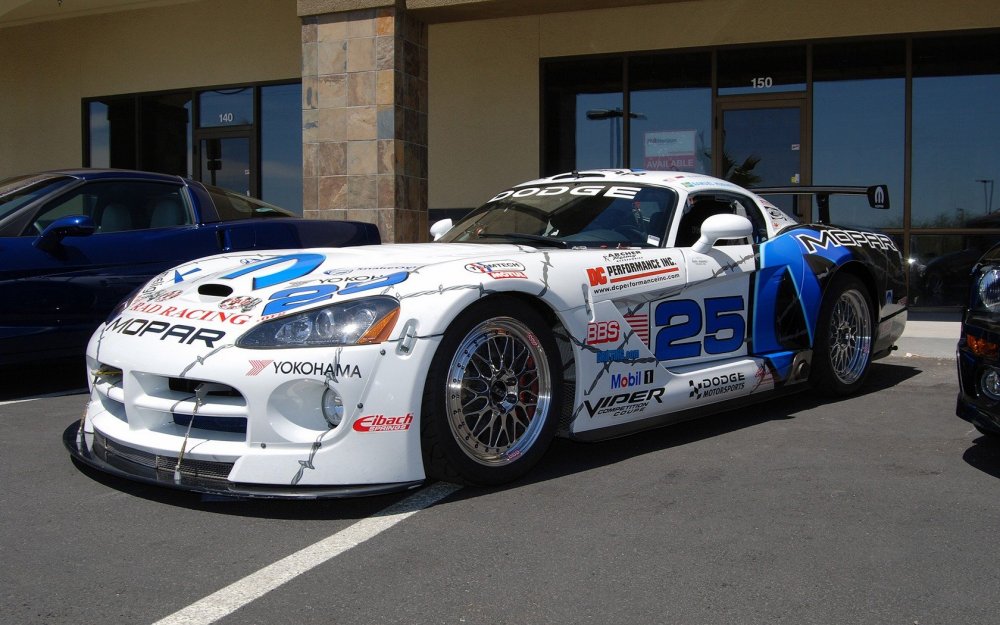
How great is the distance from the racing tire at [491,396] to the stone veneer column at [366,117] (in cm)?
607

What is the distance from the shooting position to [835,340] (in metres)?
5.60

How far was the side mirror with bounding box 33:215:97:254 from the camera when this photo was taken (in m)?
5.58

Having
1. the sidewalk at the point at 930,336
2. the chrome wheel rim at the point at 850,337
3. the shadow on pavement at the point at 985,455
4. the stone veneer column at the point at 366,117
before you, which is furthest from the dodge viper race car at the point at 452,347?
the stone veneer column at the point at 366,117

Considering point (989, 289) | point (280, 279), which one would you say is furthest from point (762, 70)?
point (280, 279)

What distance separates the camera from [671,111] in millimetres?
11516

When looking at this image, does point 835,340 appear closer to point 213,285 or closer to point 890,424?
point 890,424

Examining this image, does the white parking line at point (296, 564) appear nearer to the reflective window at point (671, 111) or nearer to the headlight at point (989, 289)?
the headlight at point (989, 289)

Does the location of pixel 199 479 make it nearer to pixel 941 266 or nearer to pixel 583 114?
pixel 583 114

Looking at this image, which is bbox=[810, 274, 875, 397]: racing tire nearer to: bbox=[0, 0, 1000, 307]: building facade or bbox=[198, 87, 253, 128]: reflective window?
bbox=[0, 0, 1000, 307]: building facade

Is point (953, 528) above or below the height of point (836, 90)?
below

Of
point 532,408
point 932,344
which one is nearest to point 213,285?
point 532,408

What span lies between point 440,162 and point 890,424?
820 centimetres

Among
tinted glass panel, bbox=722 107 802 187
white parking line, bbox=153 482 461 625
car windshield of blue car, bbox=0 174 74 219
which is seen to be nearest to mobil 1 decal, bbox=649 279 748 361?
white parking line, bbox=153 482 461 625

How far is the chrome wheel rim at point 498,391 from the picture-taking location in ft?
11.9
